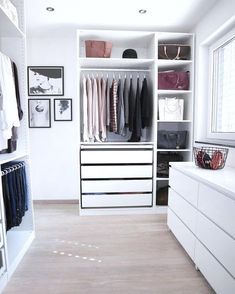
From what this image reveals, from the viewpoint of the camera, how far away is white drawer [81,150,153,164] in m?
2.74

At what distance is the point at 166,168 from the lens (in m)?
2.92

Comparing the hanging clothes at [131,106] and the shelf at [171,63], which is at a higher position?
the shelf at [171,63]

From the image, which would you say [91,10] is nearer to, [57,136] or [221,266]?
[57,136]

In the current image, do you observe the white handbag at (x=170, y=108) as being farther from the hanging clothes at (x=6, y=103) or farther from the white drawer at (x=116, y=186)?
the hanging clothes at (x=6, y=103)

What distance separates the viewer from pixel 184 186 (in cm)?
191

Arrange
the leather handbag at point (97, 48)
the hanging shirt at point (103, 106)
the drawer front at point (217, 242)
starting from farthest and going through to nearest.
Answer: the hanging shirt at point (103, 106), the leather handbag at point (97, 48), the drawer front at point (217, 242)

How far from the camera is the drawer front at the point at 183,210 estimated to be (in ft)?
5.66

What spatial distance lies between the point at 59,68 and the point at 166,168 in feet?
6.67

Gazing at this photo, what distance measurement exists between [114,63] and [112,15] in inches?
21.5

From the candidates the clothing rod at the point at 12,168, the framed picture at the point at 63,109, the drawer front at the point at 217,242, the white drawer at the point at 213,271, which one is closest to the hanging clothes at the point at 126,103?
the framed picture at the point at 63,109

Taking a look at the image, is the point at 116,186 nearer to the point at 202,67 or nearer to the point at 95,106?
the point at 95,106

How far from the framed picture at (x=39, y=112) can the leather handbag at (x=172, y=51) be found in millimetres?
1663

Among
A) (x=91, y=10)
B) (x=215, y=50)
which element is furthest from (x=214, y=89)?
(x=91, y=10)

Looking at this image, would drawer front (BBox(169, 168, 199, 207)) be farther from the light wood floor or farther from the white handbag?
the white handbag
